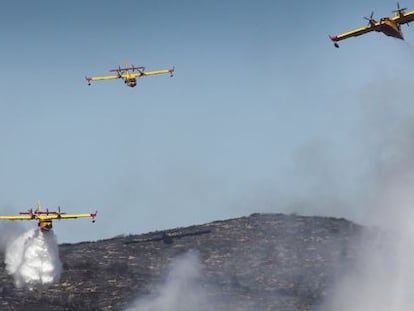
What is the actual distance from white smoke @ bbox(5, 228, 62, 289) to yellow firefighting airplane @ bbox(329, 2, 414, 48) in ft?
281

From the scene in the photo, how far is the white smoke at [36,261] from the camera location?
188125mm

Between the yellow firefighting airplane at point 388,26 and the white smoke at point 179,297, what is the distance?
60.9 metres

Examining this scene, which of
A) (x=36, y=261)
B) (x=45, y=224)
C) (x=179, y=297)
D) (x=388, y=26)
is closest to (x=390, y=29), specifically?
(x=388, y=26)

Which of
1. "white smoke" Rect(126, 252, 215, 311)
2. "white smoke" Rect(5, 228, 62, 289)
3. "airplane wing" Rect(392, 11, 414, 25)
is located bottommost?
"white smoke" Rect(126, 252, 215, 311)

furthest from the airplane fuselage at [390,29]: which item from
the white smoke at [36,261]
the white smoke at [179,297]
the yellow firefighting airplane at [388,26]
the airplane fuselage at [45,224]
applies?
the white smoke at [36,261]

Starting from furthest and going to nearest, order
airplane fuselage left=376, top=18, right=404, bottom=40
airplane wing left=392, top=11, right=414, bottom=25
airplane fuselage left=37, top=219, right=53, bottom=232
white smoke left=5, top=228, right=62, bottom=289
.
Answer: white smoke left=5, top=228, right=62, bottom=289, airplane fuselage left=37, top=219, right=53, bottom=232, airplane wing left=392, top=11, right=414, bottom=25, airplane fuselage left=376, top=18, right=404, bottom=40

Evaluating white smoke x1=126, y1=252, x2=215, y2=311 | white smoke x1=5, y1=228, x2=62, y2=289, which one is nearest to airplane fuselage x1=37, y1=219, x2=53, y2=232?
white smoke x1=5, y1=228, x2=62, y2=289

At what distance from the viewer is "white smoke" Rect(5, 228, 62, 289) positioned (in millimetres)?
188125

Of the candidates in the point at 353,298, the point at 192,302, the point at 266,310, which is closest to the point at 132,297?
the point at 192,302

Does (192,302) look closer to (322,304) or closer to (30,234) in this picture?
(322,304)

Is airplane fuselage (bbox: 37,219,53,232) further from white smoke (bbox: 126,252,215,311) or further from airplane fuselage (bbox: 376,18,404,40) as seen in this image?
airplane fuselage (bbox: 376,18,404,40)

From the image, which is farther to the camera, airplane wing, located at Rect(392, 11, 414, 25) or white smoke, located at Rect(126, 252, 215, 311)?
white smoke, located at Rect(126, 252, 215, 311)

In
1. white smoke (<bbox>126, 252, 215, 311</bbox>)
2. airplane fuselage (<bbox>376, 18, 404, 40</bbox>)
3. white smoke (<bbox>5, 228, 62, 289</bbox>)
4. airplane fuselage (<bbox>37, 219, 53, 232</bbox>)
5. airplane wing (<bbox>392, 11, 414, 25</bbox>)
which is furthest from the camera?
white smoke (<bbox>5, 228, 62, 289</bbox>)

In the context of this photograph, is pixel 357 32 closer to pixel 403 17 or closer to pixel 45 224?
pixel 403 17
